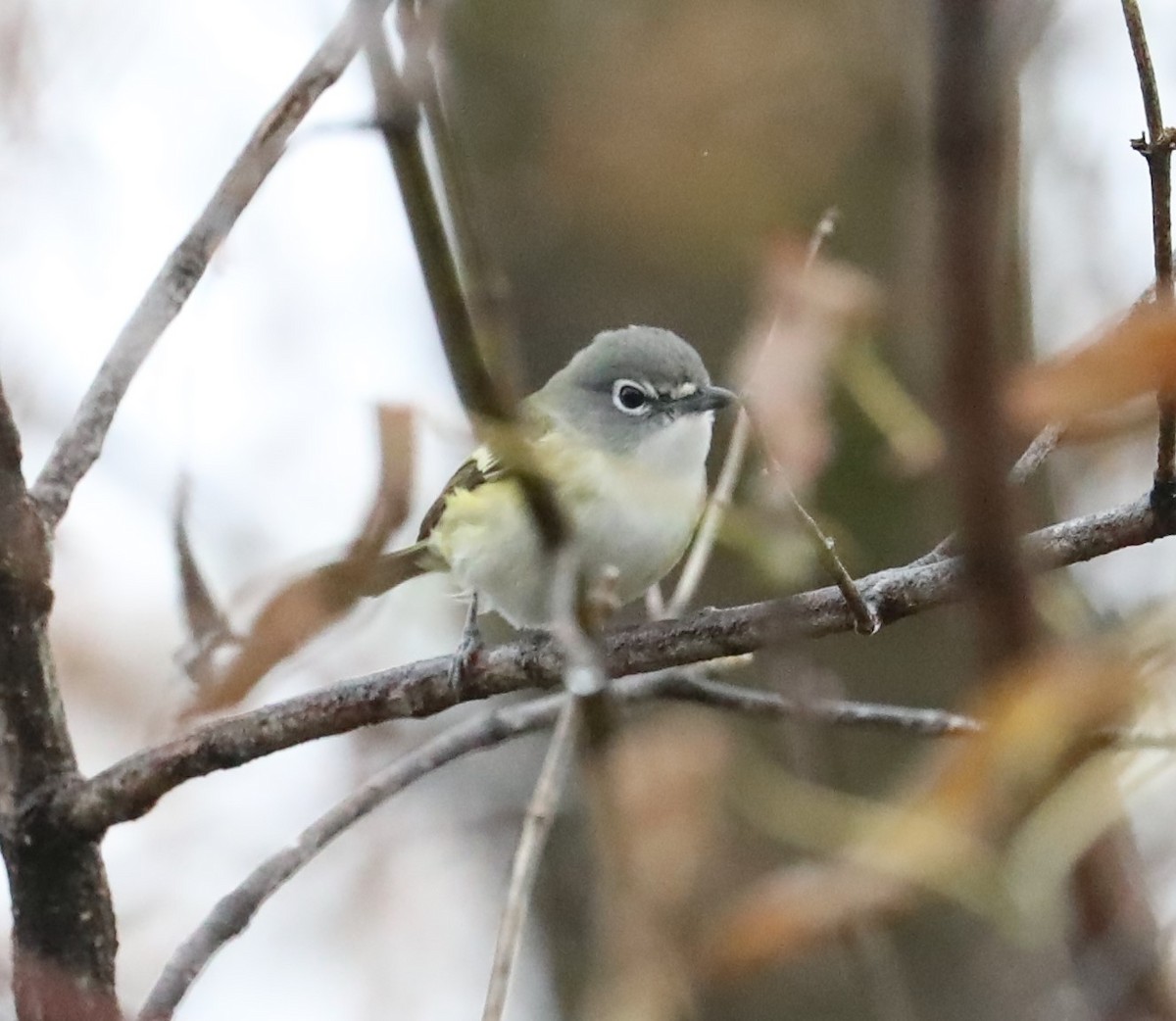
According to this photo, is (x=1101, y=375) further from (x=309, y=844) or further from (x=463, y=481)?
(x=463, y=481)

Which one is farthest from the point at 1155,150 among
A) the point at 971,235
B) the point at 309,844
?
the point at 309,844

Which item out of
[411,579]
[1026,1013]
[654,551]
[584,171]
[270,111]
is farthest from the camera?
[584,171]

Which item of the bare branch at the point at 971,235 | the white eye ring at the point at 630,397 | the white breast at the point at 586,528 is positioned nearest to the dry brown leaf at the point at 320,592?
the bare branch at the point at 971,235

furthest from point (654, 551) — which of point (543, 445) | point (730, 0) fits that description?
point (730, 0)

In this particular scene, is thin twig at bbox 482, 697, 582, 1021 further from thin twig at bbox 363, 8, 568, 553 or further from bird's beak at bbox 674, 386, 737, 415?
bird's beak at bbox 674, 386, 737, 415

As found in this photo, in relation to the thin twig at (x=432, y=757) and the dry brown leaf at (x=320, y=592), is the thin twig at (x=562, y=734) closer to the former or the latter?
the thin twig at (x=432, y=757)

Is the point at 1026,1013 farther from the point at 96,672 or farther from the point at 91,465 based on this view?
the point at 96,672
